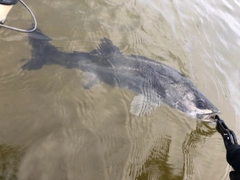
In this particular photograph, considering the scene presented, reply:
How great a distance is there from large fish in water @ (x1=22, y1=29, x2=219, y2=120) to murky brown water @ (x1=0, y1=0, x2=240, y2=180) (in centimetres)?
15

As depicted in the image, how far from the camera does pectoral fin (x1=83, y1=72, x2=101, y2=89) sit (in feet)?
15.3

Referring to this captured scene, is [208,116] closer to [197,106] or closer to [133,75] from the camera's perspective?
[197,106]

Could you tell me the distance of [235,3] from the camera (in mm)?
9500

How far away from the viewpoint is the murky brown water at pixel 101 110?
142 inches

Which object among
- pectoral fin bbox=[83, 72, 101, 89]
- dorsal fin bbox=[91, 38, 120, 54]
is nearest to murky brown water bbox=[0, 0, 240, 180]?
pectoral fin bbox=[83, 72, 101, 89]

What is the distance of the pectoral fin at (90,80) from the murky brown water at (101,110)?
9cm

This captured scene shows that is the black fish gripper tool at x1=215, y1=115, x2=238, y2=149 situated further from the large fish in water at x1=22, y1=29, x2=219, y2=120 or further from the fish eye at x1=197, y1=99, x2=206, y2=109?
the large fish in water at x1=22, y1=29, x2=219, y2=120

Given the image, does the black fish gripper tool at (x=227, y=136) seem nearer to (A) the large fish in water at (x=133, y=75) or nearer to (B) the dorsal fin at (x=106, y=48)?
(A) the large fish in water at (x=133, y=75)

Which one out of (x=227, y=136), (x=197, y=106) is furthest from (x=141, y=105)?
(x=227, y=136)

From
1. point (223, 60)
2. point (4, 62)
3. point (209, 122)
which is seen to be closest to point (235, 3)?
point (223, 60)

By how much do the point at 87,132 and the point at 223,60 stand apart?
428 centimetres

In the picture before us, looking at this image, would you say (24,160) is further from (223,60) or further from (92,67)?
(223,60)

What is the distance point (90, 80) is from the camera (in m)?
4.73

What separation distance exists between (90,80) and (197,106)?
1.92m
